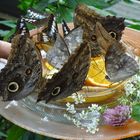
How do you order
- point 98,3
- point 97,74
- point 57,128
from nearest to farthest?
point 57,128 < point 97,74 < point 98,3

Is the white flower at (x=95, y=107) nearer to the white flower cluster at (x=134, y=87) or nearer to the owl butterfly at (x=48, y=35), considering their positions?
the white flower cluster at (x=134, y=87)

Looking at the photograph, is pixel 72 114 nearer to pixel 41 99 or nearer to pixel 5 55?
pixel 41 99

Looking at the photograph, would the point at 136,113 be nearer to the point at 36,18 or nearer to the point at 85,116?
the point at 85,116

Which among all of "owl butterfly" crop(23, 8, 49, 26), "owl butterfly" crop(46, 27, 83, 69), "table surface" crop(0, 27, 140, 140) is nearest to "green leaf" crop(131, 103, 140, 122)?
"table surface" crop(0, 27, 140, 140)

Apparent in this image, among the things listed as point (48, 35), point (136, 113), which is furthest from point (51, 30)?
point (136, 113)

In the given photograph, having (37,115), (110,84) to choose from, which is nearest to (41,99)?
(37,115)

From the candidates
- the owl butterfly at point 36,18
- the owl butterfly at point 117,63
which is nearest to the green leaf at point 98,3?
the owl butterfly at point 36,18
